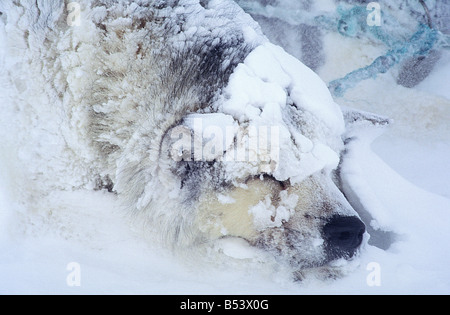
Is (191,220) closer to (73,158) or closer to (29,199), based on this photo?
(73,158)

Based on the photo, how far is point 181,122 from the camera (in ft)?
5.02

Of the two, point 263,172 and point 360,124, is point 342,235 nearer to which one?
point 263,172

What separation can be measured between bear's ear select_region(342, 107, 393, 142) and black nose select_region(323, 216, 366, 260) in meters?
0.44

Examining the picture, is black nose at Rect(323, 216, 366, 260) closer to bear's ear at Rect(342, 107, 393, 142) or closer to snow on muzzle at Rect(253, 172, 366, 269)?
snow on muzzle at Rect(253, 172, 366, 269)

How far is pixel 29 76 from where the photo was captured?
172 centimetres

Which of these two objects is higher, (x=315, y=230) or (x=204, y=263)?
(x=315, y=230)

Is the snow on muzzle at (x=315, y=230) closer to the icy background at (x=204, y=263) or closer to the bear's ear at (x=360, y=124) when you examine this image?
the icy background at (x=204, y=263)

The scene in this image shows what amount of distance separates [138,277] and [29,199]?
522 millimetres

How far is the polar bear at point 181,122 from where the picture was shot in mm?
1503

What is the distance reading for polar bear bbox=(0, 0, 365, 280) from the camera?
1.50 metres

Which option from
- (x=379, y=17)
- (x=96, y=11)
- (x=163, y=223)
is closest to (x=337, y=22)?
(x=379, y=17)

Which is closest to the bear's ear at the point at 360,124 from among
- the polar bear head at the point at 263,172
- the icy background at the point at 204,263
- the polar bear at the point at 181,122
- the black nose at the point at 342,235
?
the icy background at the point at 204,263

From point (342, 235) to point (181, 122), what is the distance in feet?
2.18

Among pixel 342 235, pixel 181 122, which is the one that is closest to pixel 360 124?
pixel 342 235
